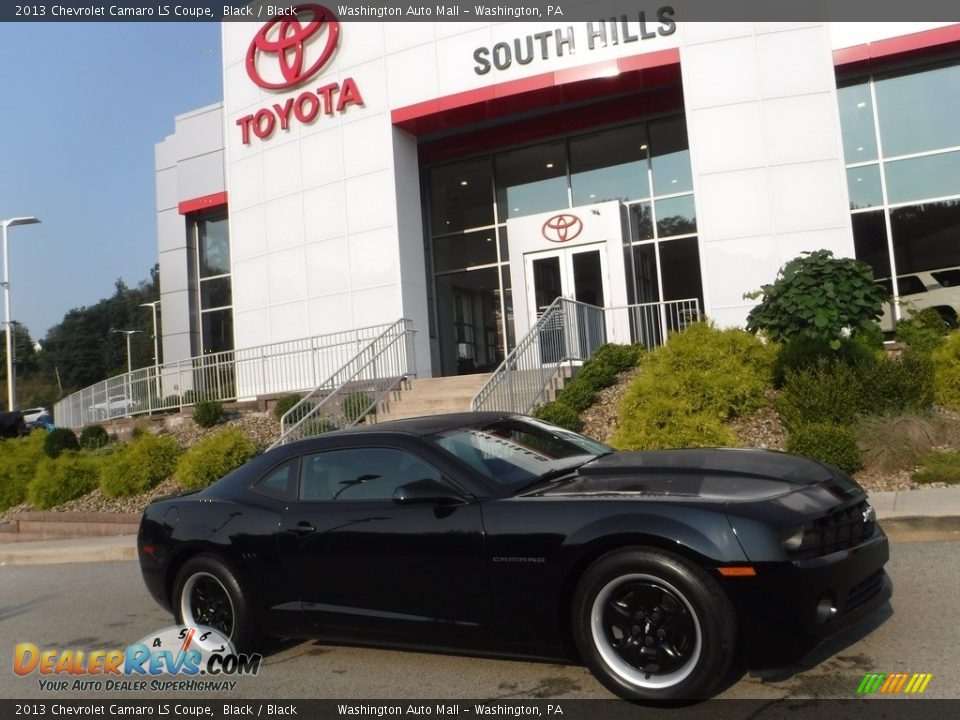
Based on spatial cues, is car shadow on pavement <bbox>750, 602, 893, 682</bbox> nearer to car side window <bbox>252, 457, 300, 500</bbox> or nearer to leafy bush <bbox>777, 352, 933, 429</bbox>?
car side window <bbox>252, 457, 300, 500</bbox>

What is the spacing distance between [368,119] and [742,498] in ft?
51.1

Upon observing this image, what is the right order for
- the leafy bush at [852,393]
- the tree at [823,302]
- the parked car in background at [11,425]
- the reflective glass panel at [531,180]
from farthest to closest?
the parked car in background at [11,425]
the reflective glass panel at [531,180]
the tree at [823,302]
the leafy bush at [852,393]

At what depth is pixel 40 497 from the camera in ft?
46.0

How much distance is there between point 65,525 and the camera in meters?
12.5

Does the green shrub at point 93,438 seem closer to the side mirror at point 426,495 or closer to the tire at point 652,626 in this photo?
the side mirror at point 426,495

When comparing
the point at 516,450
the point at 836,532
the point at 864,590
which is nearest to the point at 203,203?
the point at 516,450

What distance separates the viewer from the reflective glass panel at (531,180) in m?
18.6

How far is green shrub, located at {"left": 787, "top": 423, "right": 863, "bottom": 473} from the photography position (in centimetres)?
844

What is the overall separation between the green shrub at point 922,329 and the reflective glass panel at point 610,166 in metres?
6.24

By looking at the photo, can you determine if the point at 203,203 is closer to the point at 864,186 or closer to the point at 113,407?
the point at 113,407

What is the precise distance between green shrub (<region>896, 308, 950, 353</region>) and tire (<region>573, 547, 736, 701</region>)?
9770mm

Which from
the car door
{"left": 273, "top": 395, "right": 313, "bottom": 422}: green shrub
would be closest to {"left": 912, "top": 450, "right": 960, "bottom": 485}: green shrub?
the car door

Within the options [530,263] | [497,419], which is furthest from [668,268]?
[497,419]

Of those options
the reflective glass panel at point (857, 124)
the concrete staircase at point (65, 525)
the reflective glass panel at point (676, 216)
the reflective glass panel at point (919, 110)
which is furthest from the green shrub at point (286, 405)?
the reflective glass panel at point (919, 110)
